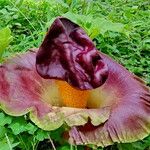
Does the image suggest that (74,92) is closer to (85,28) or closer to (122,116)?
(122,116)

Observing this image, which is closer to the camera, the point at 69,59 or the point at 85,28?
the point at 69,59

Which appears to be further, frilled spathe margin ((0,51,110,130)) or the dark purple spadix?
the dark purple spadix

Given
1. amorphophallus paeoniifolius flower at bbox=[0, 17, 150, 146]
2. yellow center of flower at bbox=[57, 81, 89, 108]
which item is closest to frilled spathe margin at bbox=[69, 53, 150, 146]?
amorphophallus paeoniifolius flower at bbox=[0, 17, 150, 146]

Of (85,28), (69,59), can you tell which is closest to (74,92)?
(69,59)

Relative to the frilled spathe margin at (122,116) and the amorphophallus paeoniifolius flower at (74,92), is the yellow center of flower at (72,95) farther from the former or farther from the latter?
the frilled spathe margin at (122,116)

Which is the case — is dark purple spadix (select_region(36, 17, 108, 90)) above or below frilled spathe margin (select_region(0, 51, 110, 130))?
above

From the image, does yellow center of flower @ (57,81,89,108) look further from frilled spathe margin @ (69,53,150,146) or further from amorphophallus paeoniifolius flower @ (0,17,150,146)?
frilled spathe margin @ (69,53,150,146)

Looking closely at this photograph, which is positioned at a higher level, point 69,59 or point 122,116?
point 69,59

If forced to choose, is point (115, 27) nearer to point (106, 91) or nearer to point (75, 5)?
point (106, 91)

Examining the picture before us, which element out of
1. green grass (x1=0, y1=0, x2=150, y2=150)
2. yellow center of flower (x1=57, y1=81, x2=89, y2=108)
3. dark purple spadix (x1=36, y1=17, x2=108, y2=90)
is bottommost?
green grass (x1=0, y1=0, x2=150, y2=150)
